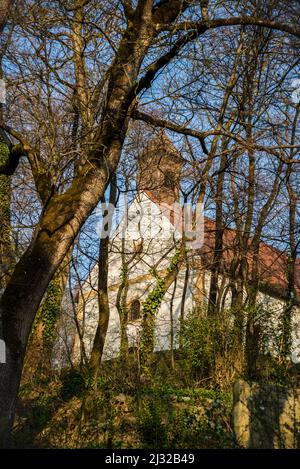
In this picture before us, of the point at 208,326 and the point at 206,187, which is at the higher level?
the point at 206,187

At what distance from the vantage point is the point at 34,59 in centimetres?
1002

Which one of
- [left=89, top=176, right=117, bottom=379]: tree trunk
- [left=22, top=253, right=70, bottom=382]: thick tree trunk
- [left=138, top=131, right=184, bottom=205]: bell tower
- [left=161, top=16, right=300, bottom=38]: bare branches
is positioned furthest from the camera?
[left=138, top=131, right=184, bottom=205]: bell tower

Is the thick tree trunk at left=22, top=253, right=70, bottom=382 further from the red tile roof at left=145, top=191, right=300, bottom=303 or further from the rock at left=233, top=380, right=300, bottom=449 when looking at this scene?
the rock at left=233, top=380, right=300, bottom=449

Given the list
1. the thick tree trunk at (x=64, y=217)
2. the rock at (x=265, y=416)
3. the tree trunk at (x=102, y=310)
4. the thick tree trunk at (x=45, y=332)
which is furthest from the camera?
the thick tree trunk at (x=45, y=332)

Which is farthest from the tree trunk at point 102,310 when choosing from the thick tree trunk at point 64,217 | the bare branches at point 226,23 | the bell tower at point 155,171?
the bare branches at point 226,23

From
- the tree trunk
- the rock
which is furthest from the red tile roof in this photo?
the rock

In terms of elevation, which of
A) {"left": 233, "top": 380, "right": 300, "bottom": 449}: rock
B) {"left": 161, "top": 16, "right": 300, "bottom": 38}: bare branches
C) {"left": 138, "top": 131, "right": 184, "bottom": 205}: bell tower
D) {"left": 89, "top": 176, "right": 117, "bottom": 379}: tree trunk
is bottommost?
{"left": 233, "top": 380, "right": 300, "bottom": 449}: rock

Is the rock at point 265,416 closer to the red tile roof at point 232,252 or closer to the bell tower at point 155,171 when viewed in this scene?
the bell tower at point 155,171

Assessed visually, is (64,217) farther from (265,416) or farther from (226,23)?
(226,23)

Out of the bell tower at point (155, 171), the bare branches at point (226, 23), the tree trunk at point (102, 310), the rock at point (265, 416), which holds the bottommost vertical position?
the rock at point (265, 416)

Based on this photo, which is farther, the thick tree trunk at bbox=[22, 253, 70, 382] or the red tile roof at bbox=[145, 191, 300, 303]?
the red tile roof at bbox=[145, 191, 300, 303]
